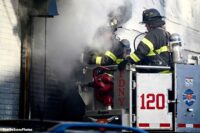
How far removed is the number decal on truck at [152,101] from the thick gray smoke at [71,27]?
9.38 feet

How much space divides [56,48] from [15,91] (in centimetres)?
145

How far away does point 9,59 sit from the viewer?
34.7ft

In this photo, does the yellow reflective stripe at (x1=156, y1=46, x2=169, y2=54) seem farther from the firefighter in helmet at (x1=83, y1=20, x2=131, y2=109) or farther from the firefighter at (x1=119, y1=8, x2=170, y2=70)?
the firefighter in helmet at (x1=83, y1=20, x2=131, y2=109)

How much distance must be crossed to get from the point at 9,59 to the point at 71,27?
1753 mm

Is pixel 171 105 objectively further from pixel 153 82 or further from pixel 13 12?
pixel 13 12

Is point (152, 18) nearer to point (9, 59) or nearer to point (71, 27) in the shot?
point (71, 27)

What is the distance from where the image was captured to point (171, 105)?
9008 millimetres

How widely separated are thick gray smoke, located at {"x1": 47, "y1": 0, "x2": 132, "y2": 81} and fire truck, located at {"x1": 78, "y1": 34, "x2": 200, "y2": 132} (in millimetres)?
2447

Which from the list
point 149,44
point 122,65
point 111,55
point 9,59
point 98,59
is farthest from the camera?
point 9,59

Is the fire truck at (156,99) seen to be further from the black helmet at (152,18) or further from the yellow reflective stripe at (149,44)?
the black helmet at (152,18)

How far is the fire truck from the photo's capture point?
8938 mm

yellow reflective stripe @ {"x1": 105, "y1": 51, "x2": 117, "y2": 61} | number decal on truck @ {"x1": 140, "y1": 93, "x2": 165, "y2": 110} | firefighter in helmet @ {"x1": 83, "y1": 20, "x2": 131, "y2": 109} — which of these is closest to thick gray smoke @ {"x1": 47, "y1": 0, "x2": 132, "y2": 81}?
firefighter in helmet @ {"x1": 83, "y1": 20, "x2": 131, "y2": 109}

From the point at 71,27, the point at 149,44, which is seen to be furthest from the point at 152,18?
the point at 71,27

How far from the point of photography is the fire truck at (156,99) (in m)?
8.94
